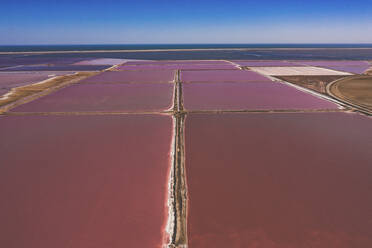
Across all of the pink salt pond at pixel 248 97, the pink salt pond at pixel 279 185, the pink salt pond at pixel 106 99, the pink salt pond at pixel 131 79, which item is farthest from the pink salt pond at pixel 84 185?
the pink salt pond at pixel 131 79

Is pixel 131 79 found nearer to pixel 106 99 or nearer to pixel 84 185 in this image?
pixel 106 99

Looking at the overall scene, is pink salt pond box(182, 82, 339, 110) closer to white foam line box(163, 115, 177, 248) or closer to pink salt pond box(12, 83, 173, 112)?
pink salt pond box(12, 83, 173, 112)

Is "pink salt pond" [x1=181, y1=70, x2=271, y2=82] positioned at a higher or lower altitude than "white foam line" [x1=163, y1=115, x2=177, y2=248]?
higher

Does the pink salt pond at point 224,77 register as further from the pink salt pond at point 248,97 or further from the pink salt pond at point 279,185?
the pink salt pond at point 279,185

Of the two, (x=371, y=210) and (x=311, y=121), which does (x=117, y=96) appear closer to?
(x=311, y=121)

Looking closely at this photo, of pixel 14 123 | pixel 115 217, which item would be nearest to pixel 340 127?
pixel 115 217

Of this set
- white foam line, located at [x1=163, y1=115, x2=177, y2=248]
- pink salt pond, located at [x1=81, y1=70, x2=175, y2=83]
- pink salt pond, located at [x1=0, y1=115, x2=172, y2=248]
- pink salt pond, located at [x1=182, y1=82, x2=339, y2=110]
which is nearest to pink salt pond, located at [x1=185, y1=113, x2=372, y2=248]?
white foam line, located at [x1=163, y1=115, x2=177, y2=248]

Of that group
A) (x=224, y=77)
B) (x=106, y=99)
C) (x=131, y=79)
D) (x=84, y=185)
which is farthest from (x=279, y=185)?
(x=131, y=79)
